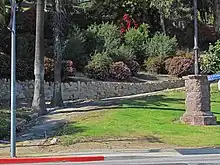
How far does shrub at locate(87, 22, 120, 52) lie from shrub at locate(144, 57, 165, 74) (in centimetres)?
278

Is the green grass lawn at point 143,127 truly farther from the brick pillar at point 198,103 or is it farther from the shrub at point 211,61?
the shrub at point 211,61

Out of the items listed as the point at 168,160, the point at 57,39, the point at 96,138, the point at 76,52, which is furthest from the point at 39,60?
the point at 168,160

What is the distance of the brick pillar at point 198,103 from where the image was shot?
22.3m

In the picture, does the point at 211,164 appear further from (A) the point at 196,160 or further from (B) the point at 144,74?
(B) the point at 144,74

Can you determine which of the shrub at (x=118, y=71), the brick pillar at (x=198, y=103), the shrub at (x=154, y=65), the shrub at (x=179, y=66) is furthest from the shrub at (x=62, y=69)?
the brick pillar at (x=198, y=103)

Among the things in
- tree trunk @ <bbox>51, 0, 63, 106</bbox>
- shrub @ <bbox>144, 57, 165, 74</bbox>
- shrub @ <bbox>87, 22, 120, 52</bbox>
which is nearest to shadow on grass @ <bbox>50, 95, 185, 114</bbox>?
tree trunk @ <bbox>51, 0, 63, 106</bbox>

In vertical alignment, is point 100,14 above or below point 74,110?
above

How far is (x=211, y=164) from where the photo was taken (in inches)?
513

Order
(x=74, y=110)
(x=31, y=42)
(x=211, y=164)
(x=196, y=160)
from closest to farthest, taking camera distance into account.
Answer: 1. (x=211, y=164)
2. (x=196, y=160)
3. (x=74, y=110)
4. (x=31, y=42)

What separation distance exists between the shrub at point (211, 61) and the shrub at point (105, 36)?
6.72 m

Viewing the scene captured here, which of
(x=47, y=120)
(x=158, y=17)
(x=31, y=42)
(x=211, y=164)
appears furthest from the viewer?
(x=158, y=17)

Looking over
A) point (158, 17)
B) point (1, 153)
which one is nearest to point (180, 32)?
point (158, 17)

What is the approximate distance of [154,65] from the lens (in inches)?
1569

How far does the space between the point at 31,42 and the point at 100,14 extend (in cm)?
1135
